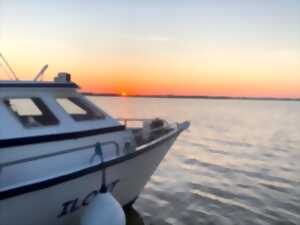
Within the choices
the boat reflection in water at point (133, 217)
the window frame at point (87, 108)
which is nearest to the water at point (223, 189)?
the boat reflection in water at point (133, 217)

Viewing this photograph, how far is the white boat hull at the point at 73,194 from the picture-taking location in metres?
6.46

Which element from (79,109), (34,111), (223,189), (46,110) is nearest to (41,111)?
(46,110)

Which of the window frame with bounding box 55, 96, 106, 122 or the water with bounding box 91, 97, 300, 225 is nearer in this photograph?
the window frame with bounding box 55, 96, 106, 122

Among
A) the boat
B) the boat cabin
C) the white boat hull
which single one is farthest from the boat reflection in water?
the boat cabin

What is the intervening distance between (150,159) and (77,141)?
98.3 inches

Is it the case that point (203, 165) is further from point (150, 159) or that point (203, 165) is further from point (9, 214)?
point (9, 214)

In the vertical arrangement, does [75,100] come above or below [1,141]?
above

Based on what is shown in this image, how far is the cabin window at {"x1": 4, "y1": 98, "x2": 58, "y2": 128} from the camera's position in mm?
7665

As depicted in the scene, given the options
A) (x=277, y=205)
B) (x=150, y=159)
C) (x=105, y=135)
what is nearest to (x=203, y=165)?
(x=277, y=205)

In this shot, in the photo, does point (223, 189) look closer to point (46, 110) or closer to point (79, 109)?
point (79, 109)

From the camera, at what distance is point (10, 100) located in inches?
293

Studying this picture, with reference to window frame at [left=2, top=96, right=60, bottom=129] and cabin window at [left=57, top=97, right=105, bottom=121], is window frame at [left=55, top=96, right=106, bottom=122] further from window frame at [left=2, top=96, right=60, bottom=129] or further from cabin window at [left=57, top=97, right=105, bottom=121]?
window frame at [left=2, top=96, right=60, bottom=129]

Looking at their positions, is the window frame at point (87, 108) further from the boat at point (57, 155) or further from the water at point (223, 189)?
the water at point (223, 189)

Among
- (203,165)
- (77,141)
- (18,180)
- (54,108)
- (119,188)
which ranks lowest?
(203,165)
